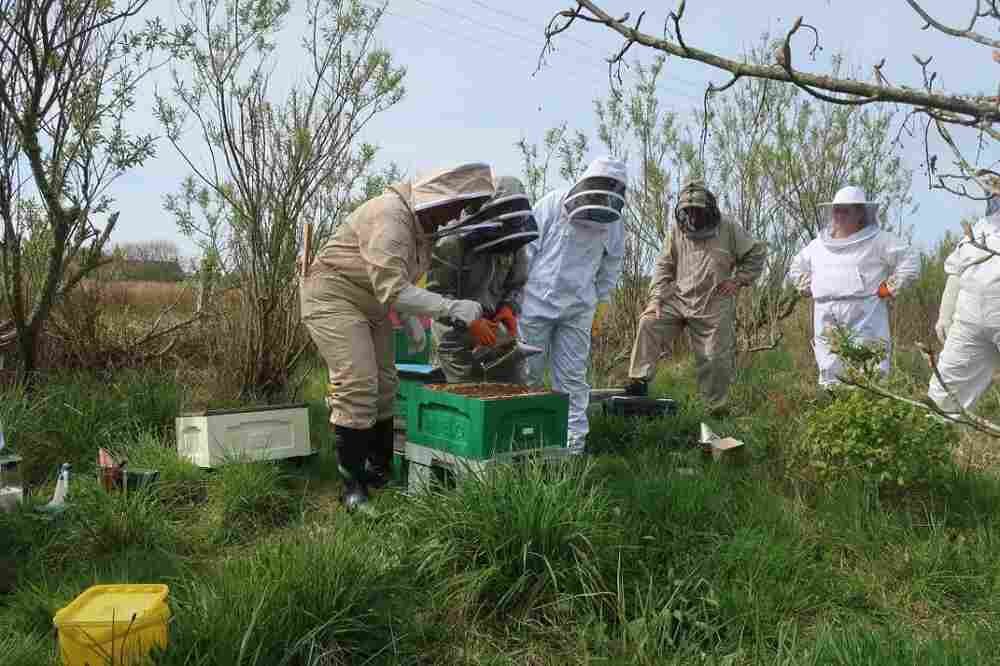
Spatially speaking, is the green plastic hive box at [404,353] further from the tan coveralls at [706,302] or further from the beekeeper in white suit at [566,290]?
the tan coveralls at [706,302]

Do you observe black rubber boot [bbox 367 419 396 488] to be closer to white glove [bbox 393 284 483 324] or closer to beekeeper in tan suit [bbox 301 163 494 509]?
beekeeper in tan suit [bbox 301 163 494 509]

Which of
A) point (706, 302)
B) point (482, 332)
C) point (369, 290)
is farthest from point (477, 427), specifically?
point (706, 302)

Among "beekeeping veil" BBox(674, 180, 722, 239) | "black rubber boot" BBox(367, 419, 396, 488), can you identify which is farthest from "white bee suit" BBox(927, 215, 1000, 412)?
"black rubber boot" BBox(367, 419, 396, 488)

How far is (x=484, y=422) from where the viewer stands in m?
3.31

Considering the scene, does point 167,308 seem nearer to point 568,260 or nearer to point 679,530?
point 568,260

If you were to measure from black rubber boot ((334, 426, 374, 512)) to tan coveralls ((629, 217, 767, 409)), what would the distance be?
2.83 m

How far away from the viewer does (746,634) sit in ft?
8.83

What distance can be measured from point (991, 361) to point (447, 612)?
4.31m

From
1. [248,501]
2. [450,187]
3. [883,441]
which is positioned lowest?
[248,501]

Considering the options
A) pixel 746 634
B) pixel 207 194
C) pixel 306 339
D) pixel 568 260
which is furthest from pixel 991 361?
pixel 207 194

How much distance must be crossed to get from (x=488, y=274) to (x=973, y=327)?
3237 mm

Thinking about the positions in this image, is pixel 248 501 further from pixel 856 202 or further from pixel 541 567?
pixel 856 202

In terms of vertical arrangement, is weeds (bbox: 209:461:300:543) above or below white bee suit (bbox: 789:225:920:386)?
below

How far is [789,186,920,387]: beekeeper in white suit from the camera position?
558 cm
